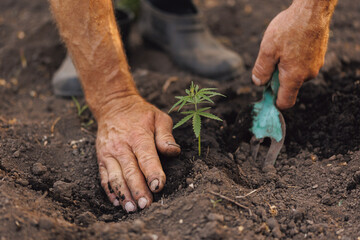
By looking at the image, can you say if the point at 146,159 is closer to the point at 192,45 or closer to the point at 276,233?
the point at 276,233

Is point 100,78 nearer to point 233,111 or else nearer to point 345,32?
point 233,111

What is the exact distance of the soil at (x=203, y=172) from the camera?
162 centimetres

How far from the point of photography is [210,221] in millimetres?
1582

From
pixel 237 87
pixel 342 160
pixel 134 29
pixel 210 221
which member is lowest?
pixel 134 29

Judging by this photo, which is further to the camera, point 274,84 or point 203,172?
point 274,84

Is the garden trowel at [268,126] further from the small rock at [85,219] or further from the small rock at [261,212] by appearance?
the small rock at [85,219]

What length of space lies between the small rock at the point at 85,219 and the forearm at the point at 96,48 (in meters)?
0.68

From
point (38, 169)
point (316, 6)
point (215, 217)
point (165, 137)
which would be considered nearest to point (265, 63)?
point (316, 6)

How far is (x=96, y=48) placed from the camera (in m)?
2.06

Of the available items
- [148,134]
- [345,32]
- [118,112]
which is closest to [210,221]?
[148,134]

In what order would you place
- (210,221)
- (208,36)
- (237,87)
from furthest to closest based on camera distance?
(208,36)
(237,87)
(210,221)

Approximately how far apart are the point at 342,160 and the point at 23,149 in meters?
1.82

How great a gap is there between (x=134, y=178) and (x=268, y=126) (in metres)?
0.87

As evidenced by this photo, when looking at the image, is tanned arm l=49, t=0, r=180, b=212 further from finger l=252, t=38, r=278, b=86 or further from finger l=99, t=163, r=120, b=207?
finger l=252, t=38, r=278, b=86
